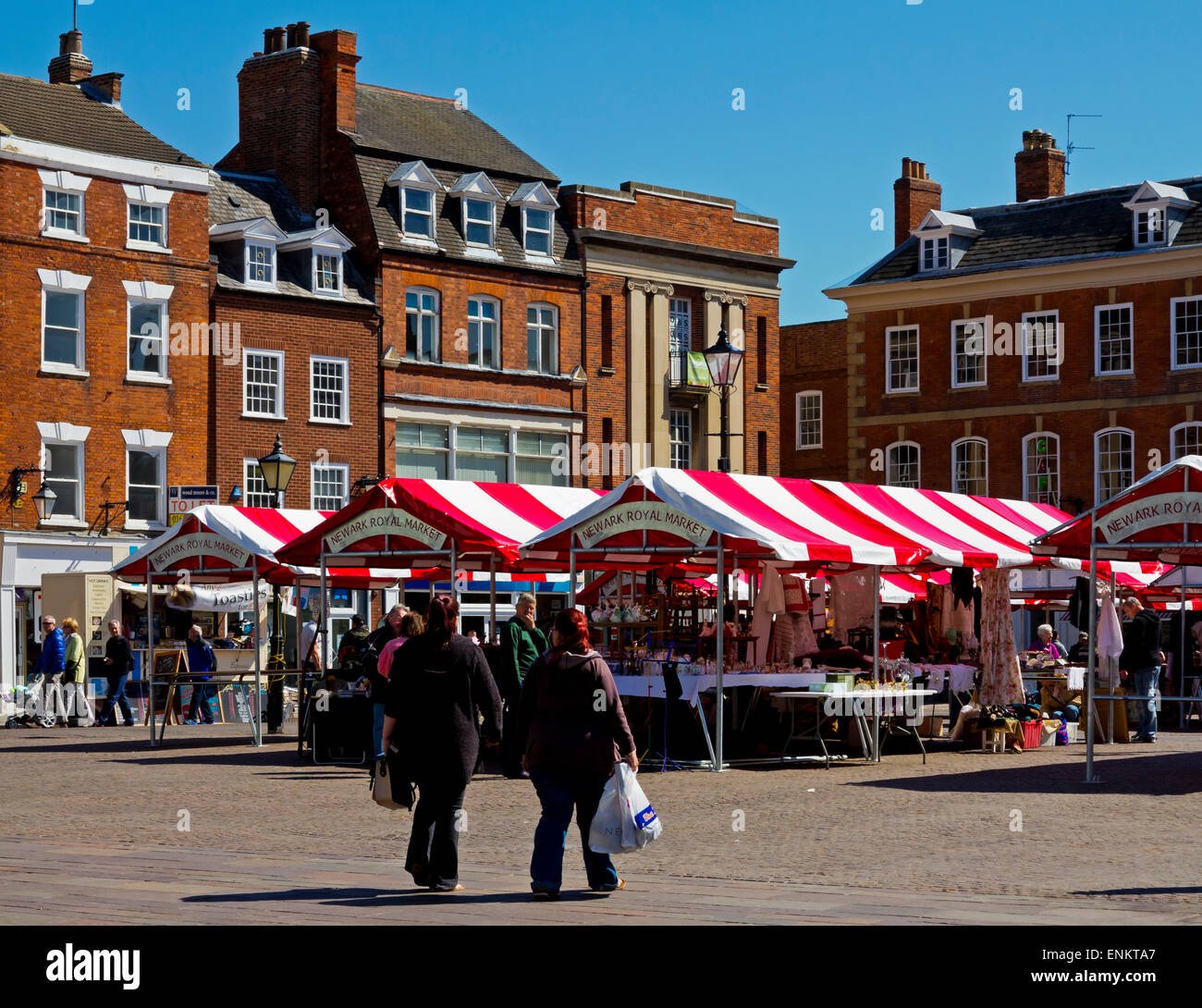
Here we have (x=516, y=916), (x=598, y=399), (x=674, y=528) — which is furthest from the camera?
(x=598, y=399)

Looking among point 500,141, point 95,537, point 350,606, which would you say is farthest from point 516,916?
point 500,141

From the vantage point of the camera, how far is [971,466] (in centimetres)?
5172

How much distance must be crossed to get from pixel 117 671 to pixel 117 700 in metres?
0.67

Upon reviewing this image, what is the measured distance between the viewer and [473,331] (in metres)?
50.8

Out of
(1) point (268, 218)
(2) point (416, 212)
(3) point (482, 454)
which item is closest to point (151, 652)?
(1) point (268, 218)

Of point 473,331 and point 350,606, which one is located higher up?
point 473,331

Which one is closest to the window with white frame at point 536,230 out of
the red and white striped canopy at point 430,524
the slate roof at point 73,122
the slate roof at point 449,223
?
the slate roof at point 449,223

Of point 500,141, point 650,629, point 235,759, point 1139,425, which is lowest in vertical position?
point 235,759

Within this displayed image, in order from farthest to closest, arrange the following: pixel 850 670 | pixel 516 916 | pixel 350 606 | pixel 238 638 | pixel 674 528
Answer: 1. pixel 350 606
2. pixel 238 638
3. pixel 850 670
4. pixel 674 528
5. pixel 516 916

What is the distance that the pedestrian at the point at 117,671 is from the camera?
104 feet

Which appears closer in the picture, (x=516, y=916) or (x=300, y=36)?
(x=516, y=916)

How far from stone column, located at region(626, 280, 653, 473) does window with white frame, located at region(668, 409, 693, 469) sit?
1.55 meters

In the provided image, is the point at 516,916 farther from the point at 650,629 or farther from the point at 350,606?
the point at 350,606

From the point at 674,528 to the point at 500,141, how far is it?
35927 millimetres
